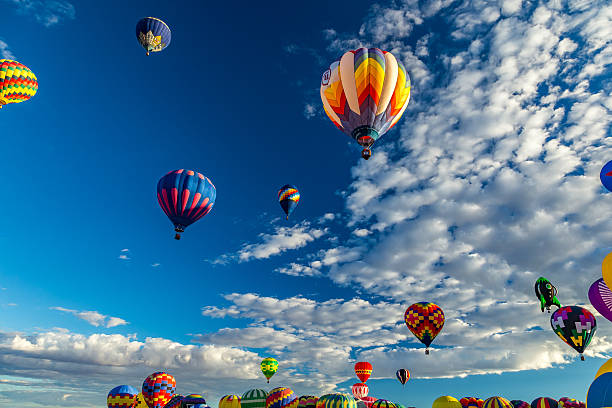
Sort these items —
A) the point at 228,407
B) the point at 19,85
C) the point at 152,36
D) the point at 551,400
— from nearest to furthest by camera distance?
1. the point at 551,400
2. the point at 228,407
3. the point at 19,85
4. the point at 152,36

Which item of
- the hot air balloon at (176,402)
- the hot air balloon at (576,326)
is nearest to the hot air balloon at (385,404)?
the hot air balloon at (176,402)

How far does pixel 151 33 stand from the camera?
140ft

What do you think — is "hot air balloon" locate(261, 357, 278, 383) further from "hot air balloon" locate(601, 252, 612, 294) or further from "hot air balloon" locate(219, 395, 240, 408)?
"hot air balloon" locate(601, 252, 612, 294)

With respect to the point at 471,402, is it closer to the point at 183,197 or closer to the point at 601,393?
the point at 601,393

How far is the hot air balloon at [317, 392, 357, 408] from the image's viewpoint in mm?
24334

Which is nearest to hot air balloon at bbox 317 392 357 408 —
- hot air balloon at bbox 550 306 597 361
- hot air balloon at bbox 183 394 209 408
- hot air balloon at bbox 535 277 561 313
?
hot air balloon at bbox 183 394 209 408

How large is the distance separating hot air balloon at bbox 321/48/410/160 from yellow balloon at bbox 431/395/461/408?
27.7 m

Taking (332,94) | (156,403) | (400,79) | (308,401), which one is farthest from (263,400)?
(400,79)

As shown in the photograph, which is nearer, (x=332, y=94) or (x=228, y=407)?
(x=332, y=94)

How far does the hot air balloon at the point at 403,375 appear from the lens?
51.8 meters

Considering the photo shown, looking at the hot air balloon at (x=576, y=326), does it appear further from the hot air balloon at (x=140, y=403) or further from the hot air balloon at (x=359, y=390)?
the hot air balloon at (x=140, y=403)

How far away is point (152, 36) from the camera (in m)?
42.9

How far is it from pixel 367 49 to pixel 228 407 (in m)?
32.5

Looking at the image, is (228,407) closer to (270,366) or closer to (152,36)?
(270,366)
